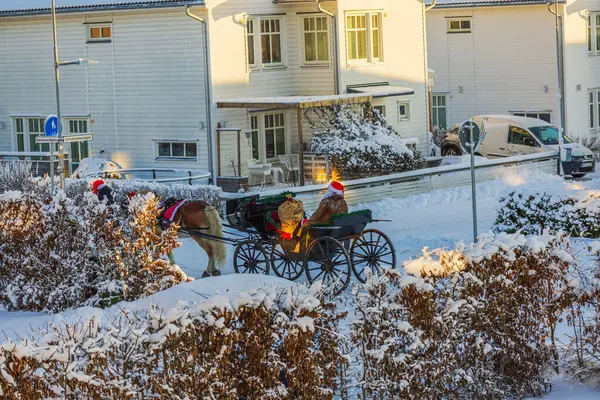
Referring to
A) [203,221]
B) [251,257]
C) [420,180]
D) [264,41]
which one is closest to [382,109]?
[264,41]

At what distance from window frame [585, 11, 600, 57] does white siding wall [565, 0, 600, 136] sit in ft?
0.59

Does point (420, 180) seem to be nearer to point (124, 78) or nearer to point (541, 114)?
point (124, 78)

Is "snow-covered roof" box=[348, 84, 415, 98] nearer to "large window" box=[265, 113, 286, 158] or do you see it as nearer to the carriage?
"large window" box=[265, 113, 286, 158]

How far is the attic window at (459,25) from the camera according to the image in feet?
143

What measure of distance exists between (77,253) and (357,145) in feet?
56.1

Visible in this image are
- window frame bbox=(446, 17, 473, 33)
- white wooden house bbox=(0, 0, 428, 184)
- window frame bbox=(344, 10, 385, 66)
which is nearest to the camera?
white wooden house bbox=(0, 0, 428, 184)

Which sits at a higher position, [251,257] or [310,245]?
[310,245]

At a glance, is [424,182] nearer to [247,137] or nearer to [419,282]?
[247,137]

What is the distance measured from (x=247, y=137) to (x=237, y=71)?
1814 mm

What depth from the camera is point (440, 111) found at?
146 ft

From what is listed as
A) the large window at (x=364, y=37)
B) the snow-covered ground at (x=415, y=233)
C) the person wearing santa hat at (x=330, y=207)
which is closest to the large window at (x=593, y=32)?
the snow-covered ground at (x=415, y=233)

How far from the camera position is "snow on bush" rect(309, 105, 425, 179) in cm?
3086

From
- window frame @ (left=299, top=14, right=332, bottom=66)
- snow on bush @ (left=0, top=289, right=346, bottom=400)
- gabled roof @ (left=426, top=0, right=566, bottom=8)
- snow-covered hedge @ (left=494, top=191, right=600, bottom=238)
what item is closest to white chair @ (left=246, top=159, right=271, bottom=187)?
window frame @ (left=299, top=14, right=332, bottom=66)

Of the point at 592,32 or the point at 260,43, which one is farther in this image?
the point at 592,32
